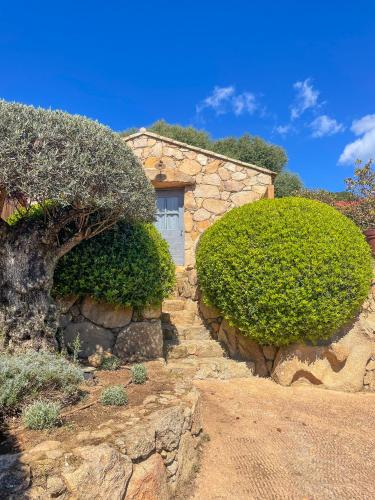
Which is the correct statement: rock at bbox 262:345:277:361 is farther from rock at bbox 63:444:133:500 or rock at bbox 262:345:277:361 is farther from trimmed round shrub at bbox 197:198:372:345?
rock at bbox 63:444:133:500

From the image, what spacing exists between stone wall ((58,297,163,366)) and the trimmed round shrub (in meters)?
1.36

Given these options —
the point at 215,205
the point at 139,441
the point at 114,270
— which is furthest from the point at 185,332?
the point at 139,441

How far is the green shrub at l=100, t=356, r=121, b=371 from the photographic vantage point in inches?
173

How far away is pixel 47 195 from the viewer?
337cm

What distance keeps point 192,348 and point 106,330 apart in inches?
60.8

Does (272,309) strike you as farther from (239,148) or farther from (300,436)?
(239,148)

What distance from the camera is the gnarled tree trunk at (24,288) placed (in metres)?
3.81

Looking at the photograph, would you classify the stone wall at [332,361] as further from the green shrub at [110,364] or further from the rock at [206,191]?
the rock at [206,191]

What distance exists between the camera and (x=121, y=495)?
2215 mm

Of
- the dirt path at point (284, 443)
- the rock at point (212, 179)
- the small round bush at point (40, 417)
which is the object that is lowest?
the dirt path at point (284, 443)

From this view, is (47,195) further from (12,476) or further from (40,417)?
(12,476)

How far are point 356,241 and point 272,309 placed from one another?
177 centimetres

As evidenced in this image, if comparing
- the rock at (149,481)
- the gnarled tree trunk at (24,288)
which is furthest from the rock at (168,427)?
the gnarled tree trunk at (24,288)

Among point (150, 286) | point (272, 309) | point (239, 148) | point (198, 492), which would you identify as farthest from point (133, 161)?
point (239, 148)
